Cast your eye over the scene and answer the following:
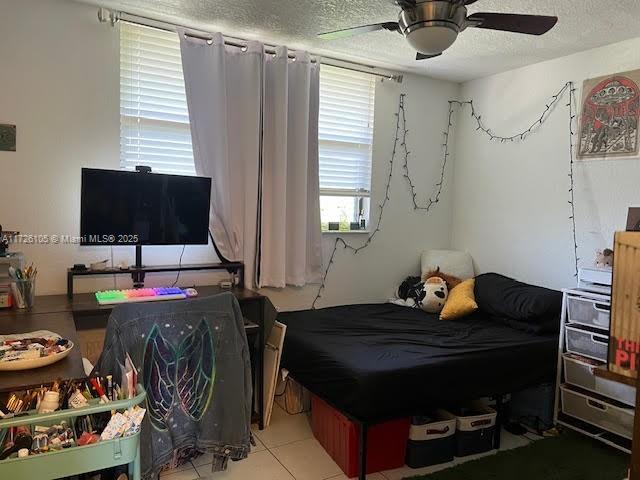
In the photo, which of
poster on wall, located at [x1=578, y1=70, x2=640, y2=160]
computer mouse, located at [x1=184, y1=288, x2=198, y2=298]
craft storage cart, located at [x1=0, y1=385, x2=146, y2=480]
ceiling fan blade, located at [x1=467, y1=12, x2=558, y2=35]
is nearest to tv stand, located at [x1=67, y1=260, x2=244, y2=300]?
computer mouse, located at [x1=184, y1=288, x2=198, y2=298]

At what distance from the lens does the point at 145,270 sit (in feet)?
9.30

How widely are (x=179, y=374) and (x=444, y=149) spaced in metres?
3.10

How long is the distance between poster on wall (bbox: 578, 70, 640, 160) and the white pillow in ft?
3.94

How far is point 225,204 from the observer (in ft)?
10.2

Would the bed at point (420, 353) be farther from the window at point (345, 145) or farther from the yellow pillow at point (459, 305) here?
the window at point (345, 145)

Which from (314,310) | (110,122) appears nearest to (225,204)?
(110,122)

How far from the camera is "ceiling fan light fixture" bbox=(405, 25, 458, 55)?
Result: 2.04m

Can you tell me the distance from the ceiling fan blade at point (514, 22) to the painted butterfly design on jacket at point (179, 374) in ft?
5.88

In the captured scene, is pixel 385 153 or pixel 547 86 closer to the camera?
pixel 547 86

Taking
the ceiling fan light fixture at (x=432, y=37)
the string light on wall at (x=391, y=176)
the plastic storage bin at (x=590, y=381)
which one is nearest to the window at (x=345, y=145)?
the string light on wall at (x=391, y=176)

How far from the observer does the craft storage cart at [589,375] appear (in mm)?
2709

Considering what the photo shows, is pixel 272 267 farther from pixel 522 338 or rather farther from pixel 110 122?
pixel 522 338

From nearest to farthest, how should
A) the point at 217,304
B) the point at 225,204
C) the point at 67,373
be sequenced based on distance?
the point at 67,373
the point at 217,304
the point at 225,204

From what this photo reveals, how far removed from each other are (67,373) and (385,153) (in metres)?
Result: 2.99
